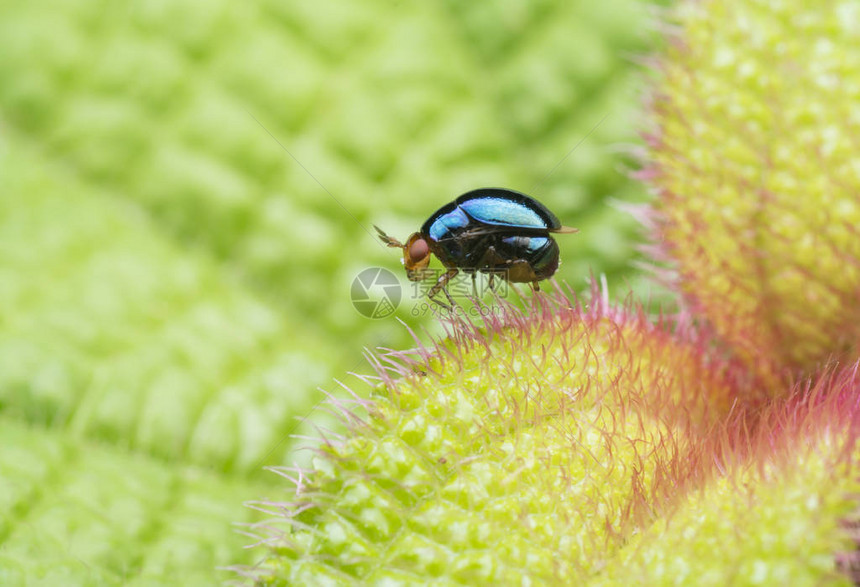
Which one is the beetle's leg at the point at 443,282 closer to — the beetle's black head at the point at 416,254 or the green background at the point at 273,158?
the beetle's black head at the point at 416,254

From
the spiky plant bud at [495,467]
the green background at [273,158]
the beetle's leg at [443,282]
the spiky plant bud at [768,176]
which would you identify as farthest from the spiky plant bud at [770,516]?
the green background at [273,158]

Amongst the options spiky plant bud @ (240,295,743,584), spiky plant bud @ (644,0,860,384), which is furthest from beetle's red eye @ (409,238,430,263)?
spiky plant bud @ (644,0,860,384)

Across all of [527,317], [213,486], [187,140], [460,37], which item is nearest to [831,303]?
[527,317]

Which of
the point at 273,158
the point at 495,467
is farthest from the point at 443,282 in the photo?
the point at 273,158

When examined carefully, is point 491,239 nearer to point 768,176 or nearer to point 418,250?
point 418,250

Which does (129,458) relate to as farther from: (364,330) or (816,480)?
(816,480)

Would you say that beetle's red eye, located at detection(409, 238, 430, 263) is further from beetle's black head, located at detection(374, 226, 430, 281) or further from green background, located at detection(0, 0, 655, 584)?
green background, located at detection(0, 0, 655, 584)

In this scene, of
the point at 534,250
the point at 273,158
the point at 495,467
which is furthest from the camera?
the point at 273,158
